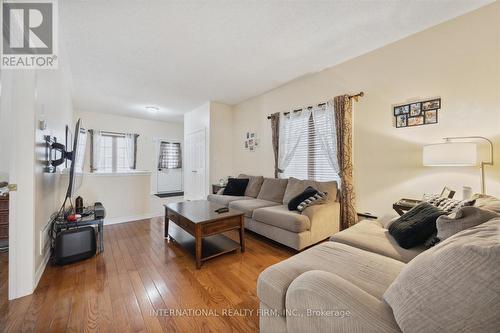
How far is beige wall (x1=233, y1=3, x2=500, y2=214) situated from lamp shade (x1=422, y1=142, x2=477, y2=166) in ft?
1.46

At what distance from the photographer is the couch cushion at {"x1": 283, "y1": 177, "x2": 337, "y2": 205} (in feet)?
9.91

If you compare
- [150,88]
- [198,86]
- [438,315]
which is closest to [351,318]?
[438,315]

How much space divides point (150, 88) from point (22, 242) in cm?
323

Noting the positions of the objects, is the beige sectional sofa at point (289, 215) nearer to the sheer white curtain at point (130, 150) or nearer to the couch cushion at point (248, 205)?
the couch cushion at point (248, 205)

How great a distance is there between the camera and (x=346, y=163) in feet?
9.87

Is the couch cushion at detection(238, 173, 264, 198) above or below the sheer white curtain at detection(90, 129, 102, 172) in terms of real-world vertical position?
below

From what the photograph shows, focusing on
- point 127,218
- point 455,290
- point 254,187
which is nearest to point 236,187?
point 254,187

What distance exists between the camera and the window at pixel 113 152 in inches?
239

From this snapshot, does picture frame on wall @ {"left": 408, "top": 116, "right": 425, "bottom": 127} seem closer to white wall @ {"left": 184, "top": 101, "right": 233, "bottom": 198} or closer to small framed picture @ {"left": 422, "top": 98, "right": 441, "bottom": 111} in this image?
small framed picture @ {"left": 422, "top": 98, "right": 441, "bottom": 111}

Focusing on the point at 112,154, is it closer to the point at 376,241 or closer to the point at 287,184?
the point at 287,184

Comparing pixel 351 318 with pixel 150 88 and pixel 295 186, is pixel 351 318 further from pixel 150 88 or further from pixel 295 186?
pixel 150 88

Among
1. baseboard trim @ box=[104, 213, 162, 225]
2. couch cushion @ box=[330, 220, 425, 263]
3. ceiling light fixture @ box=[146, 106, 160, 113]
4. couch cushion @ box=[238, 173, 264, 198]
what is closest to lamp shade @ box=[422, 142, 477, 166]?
couch cushion @ box=[330, 220, 425, 263]

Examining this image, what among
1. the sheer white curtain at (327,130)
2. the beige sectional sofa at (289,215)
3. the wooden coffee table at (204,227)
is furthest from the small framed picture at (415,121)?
the wooden coffee table at (204,227)

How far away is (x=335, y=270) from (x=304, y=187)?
1993mm
